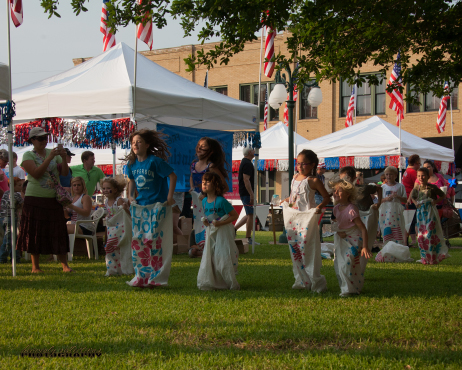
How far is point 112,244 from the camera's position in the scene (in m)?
7.47

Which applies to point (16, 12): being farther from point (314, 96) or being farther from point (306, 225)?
point (314, 96)

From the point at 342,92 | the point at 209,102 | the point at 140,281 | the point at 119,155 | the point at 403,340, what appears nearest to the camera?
the point at 403,340

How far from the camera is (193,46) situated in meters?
30.9

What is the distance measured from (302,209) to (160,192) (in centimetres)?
167

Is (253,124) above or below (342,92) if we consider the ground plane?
below

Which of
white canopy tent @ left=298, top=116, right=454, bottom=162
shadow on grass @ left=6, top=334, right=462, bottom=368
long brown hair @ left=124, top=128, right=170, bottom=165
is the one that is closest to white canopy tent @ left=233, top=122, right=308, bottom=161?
white canopy tent @ left=298, top=116, right=454, bottom=162

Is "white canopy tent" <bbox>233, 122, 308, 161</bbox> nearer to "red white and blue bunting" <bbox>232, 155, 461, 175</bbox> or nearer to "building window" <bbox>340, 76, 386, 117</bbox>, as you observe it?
"red white and blue bunting" <bbox>232, 155, 461, 175</bbox>

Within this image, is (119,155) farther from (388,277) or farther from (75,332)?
(75,332)

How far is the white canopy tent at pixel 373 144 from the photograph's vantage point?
16828 mm

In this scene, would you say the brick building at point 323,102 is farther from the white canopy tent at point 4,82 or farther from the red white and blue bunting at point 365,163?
the white canopy tent at point 4,82

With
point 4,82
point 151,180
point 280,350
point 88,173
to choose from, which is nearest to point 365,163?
point 88,173

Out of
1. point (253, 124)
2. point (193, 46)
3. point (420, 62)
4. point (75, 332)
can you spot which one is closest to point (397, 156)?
point (253, 124)

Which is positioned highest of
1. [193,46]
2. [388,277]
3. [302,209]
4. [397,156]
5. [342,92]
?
[193,46]

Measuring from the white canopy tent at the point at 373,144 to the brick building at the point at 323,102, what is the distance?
6556mm
